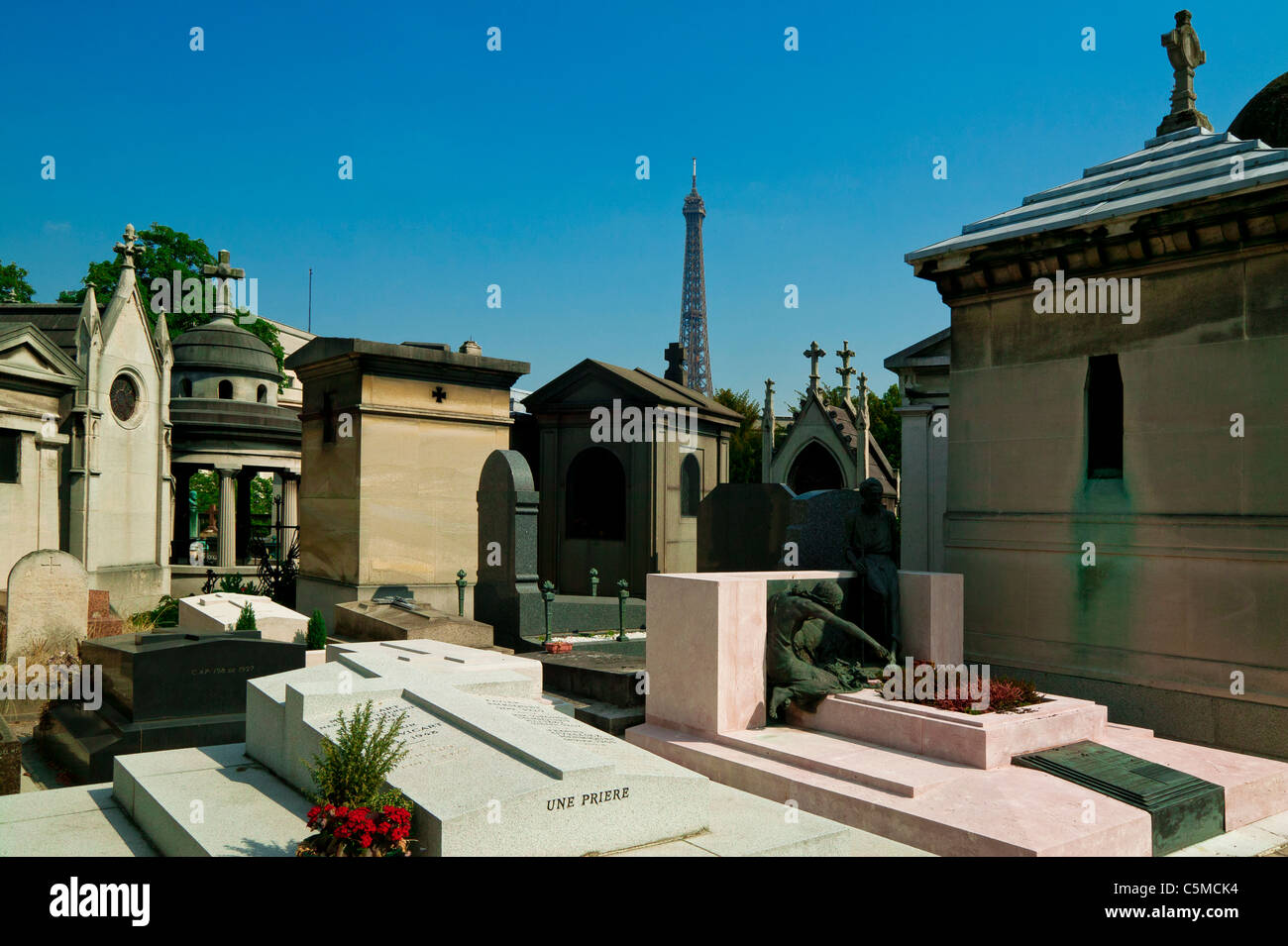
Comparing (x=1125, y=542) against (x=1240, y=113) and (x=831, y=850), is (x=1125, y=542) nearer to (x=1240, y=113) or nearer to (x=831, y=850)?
(x=831, y=850)

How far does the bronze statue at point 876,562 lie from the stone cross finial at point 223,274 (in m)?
28.2

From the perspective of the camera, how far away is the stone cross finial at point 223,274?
31.6 metres

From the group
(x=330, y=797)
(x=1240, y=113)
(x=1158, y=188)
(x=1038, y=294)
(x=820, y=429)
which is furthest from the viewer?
(x=820, y=429)

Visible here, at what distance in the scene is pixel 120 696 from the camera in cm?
951

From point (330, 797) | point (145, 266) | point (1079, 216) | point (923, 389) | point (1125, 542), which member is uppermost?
point (145, 266)

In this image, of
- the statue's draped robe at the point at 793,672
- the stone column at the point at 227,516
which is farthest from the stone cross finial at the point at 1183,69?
the stone column at the point at 227,516

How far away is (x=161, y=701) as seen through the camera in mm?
9250

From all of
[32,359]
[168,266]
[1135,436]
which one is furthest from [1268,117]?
[168,266]

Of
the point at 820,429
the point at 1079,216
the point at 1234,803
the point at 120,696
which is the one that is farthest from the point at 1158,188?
the point at 820,429

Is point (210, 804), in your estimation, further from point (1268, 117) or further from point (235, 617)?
point (1268, 117)

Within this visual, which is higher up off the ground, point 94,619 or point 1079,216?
point 1079,216

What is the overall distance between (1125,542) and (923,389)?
7.89 meters

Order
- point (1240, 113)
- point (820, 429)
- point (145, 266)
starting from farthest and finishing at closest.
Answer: point (145, 266) < point (820, 429) < point (1240, 113)
